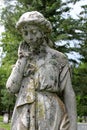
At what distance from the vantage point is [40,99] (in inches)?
168

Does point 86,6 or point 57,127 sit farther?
point 86,6

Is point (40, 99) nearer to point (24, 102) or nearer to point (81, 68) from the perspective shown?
point (24, 102)

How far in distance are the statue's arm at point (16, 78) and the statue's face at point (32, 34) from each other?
203 mm

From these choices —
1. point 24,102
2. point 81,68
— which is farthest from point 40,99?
point 81,68

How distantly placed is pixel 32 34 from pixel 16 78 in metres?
0.45

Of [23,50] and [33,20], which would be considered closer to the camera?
[33,20]

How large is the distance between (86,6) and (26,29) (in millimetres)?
29775

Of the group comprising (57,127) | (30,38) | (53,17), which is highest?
(53,17)

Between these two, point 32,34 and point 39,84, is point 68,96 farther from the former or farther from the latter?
point 32,34

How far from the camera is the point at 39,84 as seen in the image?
430 cm

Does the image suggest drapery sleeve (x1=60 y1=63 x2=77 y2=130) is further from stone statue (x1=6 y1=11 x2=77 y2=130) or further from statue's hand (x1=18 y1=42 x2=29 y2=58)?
statue's hand (x1=18 y1=42 x2=29 y2=58)

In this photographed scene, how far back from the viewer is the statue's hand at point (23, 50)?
441 centimetres

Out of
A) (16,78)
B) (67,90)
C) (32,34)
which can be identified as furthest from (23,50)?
(67,90)

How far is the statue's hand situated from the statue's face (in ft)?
0.23
